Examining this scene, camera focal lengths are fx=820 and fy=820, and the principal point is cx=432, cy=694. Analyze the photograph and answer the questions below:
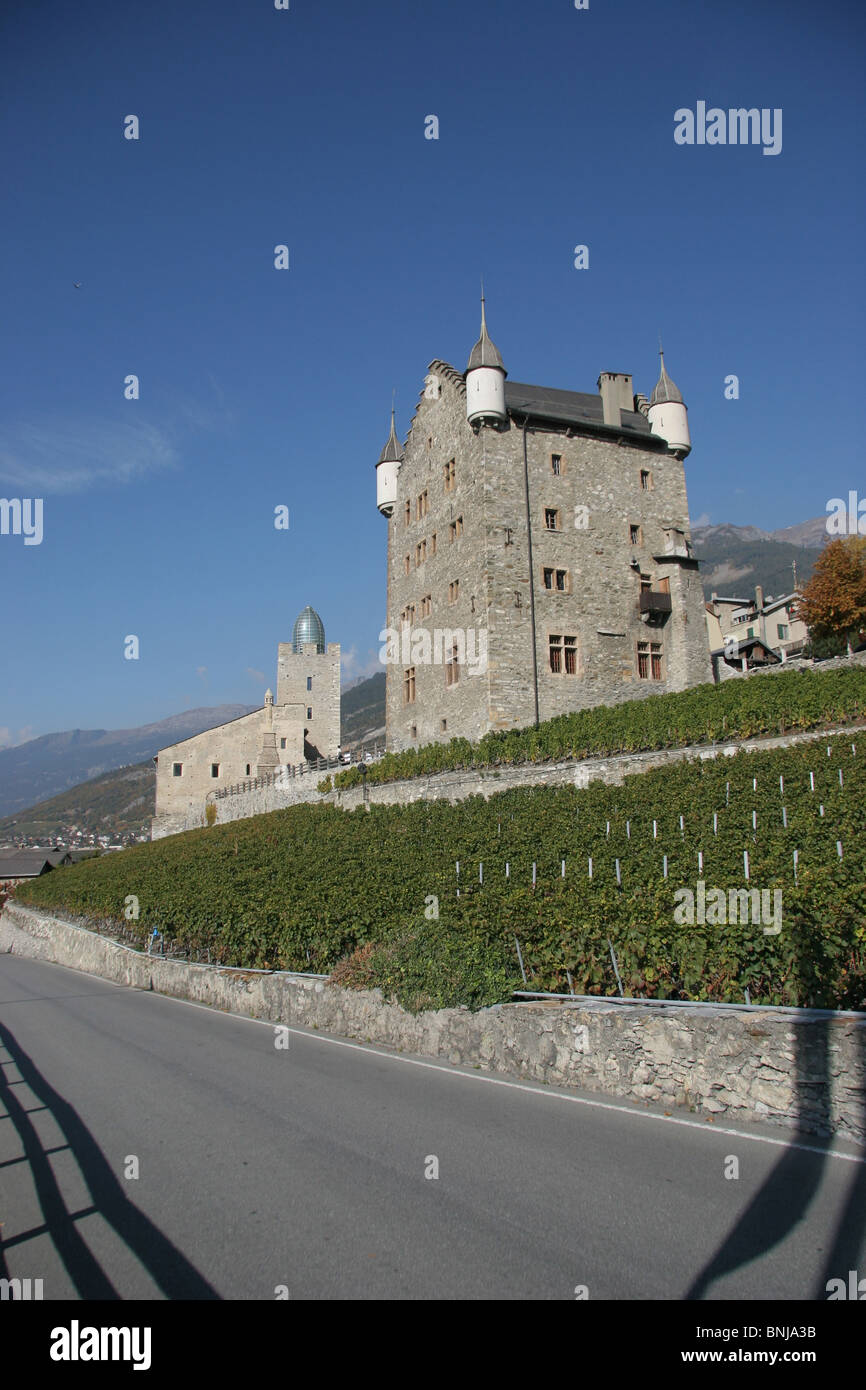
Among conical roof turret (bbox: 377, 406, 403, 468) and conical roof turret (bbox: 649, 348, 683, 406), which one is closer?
A: conical roof turret (bbox: 649, 348, 683, 406)

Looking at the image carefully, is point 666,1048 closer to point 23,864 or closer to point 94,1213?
point 94,1213

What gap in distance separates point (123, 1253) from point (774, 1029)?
5555 millimetres

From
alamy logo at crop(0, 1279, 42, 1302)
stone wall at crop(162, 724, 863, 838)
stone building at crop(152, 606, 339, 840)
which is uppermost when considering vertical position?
stone building at crop(152, 606, 339, 840)

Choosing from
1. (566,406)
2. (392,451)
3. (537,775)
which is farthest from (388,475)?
(537,775)

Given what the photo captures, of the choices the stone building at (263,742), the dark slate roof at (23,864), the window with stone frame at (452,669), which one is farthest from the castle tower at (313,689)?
the window with stone frame at (452,669)

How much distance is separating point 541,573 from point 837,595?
1984cm

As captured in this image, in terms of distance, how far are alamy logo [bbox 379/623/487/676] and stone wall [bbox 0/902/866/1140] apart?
23058 mm

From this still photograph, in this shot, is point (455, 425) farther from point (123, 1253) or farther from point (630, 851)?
point (123, 1253)

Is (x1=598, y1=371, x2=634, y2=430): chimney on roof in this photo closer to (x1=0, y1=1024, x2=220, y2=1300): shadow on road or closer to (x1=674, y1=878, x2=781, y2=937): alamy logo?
(x1=674, y1=878, x2=781, y2=937): alamy logo

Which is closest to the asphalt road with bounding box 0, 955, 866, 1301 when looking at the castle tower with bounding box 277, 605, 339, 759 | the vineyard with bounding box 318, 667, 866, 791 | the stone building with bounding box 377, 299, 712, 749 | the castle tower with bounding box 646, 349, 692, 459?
the vineyard with bounding box 318, 667, 866, 791

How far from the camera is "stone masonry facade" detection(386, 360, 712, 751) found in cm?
3591

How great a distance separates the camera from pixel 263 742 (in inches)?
2896

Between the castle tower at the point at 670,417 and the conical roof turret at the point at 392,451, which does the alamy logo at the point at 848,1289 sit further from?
the conical roof turret at the point at 392,451
